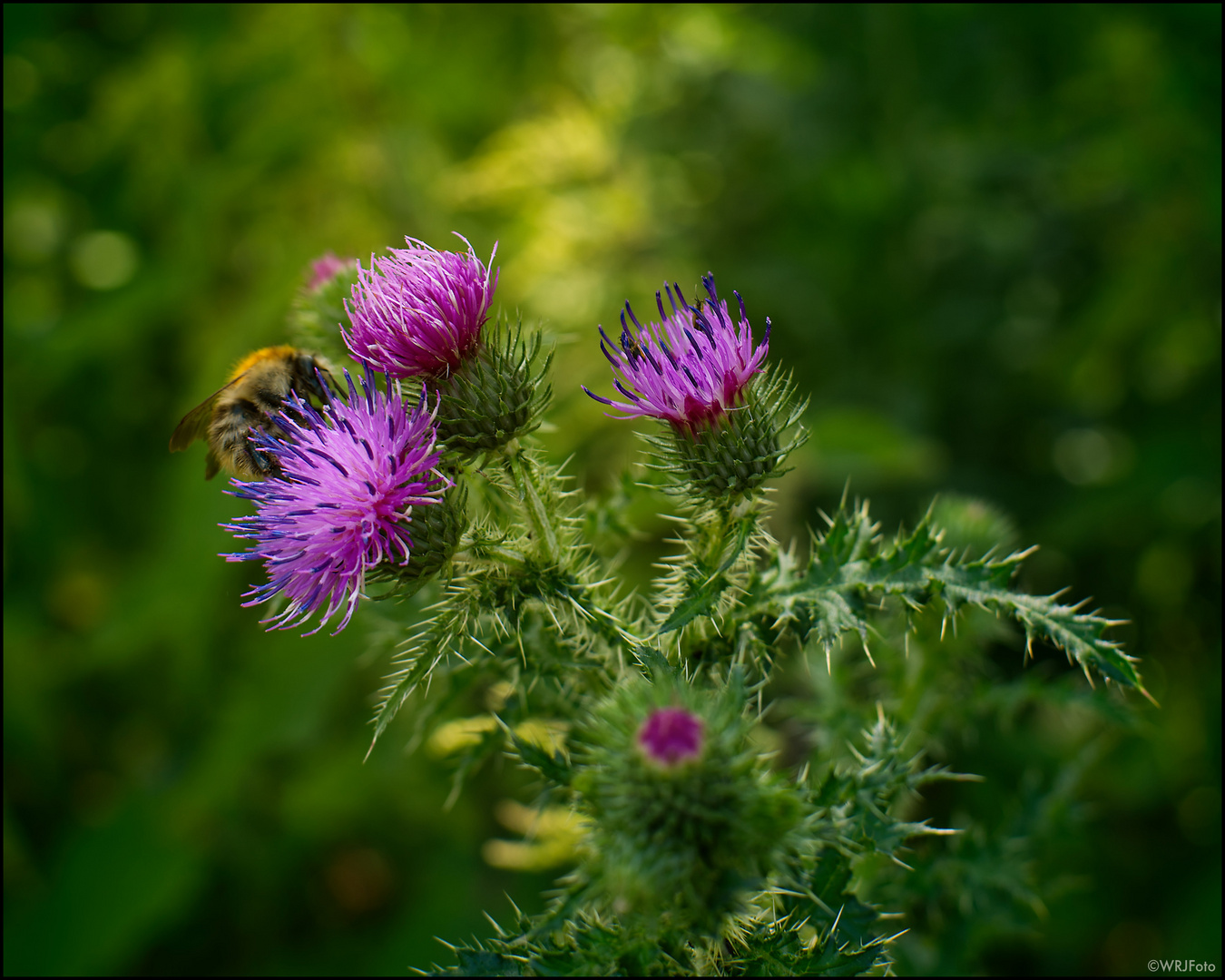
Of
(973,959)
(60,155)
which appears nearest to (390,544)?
(973,959)

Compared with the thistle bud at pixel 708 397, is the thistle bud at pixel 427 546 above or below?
below

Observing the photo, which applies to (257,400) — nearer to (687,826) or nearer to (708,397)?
(708,397)

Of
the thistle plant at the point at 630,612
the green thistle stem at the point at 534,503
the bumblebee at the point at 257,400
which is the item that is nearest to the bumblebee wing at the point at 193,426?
the bumblebee at the point at 257,400

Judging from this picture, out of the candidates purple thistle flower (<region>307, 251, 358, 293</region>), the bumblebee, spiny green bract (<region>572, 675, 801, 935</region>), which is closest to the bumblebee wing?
the bumblebee

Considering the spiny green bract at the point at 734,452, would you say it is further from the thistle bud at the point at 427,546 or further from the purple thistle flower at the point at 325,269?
the purple thistle flower at the point at 325,269

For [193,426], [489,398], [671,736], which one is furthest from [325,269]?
[671,736]
